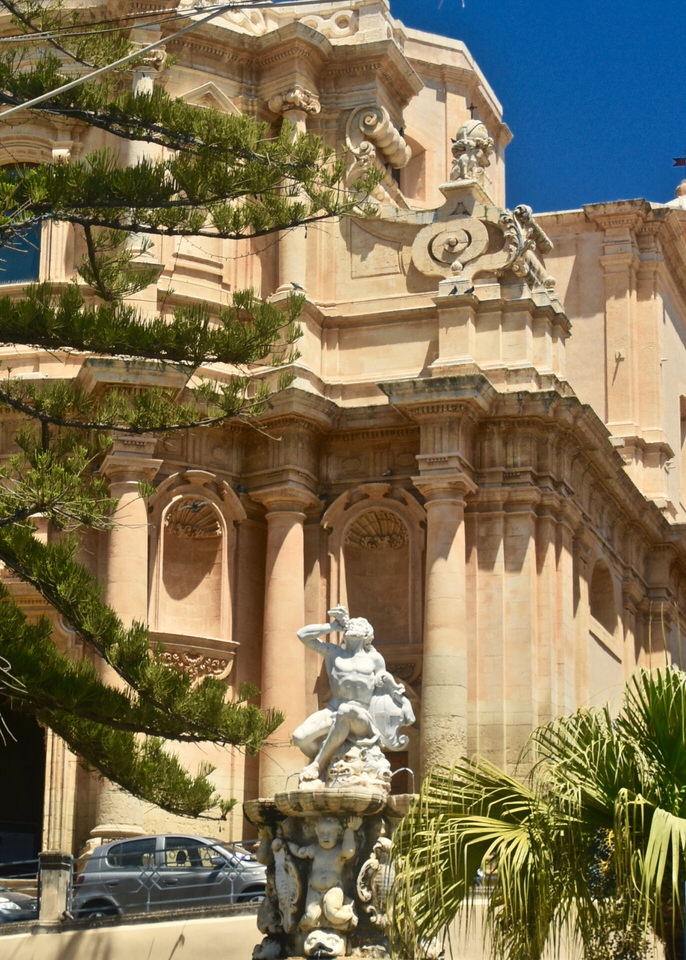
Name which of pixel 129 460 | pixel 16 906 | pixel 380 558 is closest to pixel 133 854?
pixel 16 906

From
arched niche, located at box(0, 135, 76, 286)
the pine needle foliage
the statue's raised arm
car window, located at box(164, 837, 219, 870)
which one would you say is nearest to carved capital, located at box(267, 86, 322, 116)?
arched niche, located at box(0, 135, 76, 286)

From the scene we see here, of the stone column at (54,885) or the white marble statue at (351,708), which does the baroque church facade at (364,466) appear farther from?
the white marble statue at (351,708)

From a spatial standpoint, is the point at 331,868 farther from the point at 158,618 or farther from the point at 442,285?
the point at 442,285

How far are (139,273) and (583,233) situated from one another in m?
21.7

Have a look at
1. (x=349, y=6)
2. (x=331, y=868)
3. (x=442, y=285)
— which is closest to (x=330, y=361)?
(x=442, y=285)

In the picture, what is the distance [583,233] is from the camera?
41.0 m

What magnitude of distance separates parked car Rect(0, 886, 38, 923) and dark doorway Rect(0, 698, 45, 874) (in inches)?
360

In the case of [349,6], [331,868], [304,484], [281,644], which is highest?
[349,6]

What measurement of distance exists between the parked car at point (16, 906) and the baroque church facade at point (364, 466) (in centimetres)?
434

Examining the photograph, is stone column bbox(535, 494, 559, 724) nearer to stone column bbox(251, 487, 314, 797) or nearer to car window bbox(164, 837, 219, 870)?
stone column bbox(251, 487, 314, 797)

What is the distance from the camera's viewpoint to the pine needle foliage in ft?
42.2

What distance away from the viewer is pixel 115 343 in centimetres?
1956

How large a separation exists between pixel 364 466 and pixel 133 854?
32.6 feet

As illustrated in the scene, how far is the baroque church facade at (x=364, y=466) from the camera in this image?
1155 inches
